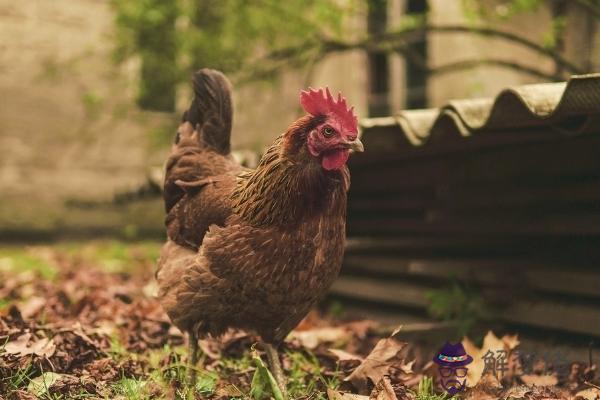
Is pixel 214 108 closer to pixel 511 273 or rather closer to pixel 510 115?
pixel 510 115

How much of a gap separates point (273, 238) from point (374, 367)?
0.76 meters

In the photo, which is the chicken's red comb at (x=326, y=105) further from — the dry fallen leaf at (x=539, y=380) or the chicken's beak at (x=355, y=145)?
the dry fallen leaf at (x=539, y=380)

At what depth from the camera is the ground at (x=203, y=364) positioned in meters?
2.51

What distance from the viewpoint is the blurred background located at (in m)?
3.49

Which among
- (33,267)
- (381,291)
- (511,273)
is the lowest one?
(33,267)

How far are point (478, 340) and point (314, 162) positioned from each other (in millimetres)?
1922

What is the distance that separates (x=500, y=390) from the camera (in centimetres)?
272

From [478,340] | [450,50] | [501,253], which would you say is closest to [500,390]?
[478,340]

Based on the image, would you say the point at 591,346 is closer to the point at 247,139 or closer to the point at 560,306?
the point at 560,306

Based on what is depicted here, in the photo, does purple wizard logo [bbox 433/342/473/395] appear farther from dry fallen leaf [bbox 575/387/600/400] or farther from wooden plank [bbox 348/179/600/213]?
wooden plank [bbox 348/179/600/213]

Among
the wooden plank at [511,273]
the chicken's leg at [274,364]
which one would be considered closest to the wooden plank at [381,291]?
the wooden plank at [511,273]

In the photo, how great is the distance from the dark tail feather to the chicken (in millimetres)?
453

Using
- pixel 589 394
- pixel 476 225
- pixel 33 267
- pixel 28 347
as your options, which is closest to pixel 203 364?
pixel 28 347

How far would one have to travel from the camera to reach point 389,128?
135 inches
